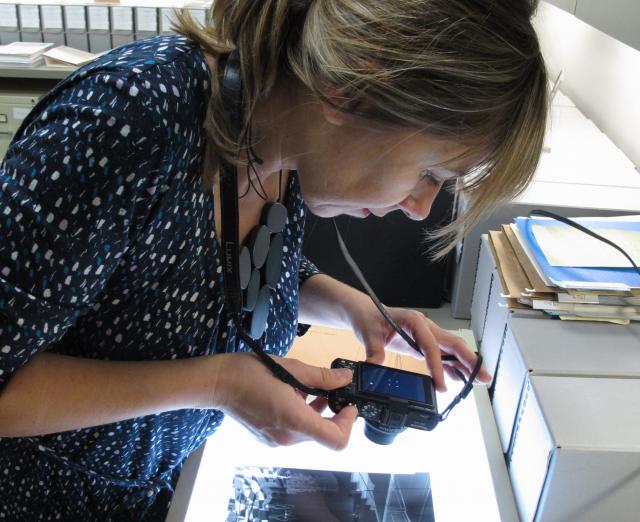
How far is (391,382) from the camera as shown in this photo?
84 cm

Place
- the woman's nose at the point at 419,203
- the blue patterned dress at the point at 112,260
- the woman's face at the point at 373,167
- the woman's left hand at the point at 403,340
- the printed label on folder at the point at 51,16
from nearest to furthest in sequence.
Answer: the blue patterned dress at the point at 112,260
the woman's face at the point at 373,167
the woman's nose at the point at 419,203
the woman's left hand at the point at 403,340
the printed label on folder at the point at 51,16

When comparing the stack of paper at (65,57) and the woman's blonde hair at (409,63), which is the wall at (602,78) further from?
the stack of paper at (65,57)

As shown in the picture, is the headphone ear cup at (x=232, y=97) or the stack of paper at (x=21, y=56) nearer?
the headphone ear cup at (x=232, y=97)

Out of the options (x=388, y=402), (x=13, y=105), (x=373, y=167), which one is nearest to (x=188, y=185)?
(x=373, y=167)

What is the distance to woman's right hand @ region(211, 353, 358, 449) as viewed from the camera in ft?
2.35

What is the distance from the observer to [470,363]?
964 millimetres

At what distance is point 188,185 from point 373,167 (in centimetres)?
20

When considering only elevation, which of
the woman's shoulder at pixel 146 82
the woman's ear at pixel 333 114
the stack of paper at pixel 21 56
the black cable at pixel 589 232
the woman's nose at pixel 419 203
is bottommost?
the stack of paper at pixel 21 56

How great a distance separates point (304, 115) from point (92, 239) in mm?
266

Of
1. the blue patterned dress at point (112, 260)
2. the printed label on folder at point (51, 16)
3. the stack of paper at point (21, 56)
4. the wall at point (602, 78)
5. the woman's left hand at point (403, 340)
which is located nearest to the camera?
the blue patterned dress at point (112, 260)

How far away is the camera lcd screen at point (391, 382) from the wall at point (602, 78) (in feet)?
3.51

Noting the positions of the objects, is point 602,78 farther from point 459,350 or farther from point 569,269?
point 459,350

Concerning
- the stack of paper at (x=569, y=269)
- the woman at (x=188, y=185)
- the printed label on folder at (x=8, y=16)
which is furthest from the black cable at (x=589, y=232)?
the printed label on folder at (x=8, y=16)

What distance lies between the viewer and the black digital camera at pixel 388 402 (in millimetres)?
798
